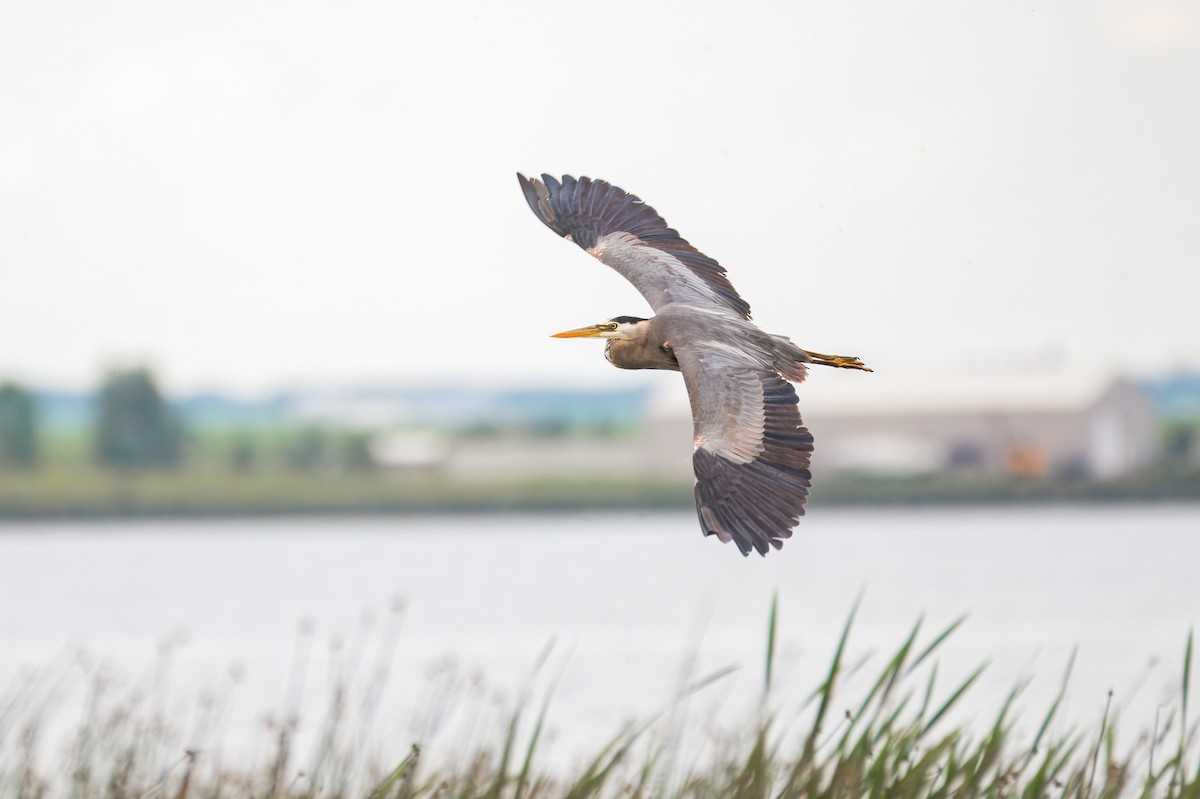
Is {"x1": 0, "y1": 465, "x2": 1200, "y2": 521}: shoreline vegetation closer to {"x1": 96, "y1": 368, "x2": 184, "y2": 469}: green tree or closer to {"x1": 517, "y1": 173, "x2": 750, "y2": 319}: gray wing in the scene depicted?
{"x1": 96, "y1": 368, "x2": 184, "y2": 469}: green tree

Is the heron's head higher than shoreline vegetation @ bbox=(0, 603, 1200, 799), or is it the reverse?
the heron's head

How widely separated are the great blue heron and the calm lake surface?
83 centimetres

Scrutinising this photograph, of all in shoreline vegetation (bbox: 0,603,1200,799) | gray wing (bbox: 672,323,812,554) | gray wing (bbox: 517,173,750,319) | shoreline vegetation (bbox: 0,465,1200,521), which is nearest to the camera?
gray wing (bbox: 672,323,812,554)

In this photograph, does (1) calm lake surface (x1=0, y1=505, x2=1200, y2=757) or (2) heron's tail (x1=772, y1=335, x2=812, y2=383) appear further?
(1) calm lake surface (x1=0, y1=505, x2=1200, y2=757)

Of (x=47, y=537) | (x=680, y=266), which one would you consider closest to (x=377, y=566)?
(x=47, y=537)

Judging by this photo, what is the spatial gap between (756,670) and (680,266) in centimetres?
1791

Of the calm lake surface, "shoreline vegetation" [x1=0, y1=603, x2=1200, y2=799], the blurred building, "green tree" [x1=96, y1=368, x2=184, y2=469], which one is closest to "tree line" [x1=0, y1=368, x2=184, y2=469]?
"green tree" [x1=96, y1=368, x2=184, y2=469]

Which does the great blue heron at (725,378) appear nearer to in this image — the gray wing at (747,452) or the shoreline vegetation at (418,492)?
the gray wing at (747,452)

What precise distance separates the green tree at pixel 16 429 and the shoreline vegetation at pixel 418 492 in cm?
310

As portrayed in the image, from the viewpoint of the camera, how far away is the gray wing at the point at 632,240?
7.25 meters

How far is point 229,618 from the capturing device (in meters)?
37.1

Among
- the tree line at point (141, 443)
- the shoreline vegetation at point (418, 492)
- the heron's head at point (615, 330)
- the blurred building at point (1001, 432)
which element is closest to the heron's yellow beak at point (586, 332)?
the heron's head at point (615, 330)

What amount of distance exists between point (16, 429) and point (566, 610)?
141ft

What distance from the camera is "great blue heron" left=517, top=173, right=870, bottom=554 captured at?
5941 mm
